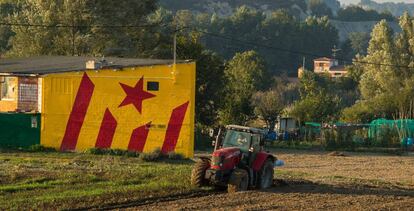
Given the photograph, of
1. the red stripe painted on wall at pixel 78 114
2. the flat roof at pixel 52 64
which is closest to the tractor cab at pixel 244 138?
the flat roof at pixel 52 64

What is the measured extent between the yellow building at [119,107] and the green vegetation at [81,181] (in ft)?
11.0

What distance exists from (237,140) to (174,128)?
12.2m

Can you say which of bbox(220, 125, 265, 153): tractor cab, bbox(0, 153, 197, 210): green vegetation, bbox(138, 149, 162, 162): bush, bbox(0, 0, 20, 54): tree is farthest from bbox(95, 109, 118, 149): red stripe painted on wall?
bbox(0, 0, 20, 54): tree

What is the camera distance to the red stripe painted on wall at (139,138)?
3606 cm

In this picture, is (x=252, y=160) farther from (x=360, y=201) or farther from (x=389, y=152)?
(x=389, y=152)

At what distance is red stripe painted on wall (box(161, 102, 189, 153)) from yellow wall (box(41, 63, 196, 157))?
5.7 inches

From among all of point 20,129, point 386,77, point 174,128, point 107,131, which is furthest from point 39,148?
point 386,77

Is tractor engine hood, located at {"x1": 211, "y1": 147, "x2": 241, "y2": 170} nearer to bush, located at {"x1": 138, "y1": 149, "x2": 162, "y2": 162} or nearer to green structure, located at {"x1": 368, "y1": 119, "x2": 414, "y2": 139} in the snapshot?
bush, located at {"x1": 138, "y1": 149, "x2": 162, "y2": 162}

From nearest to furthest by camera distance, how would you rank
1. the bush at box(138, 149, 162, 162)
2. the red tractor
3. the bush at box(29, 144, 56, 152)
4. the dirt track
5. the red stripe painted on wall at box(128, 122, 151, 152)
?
1. the dirt track
2. the red tractor
3. the bush at box(138, 149, 162, 162)
4. the bush at box(29, 144, 56, 152)
5. the red stripe painted on wall at box(128, 122, 151, 152)

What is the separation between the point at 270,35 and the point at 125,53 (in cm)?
11039

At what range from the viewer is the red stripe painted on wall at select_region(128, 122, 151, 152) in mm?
36062

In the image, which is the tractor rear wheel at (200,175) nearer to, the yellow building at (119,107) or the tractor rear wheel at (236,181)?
the tractor rear wheel at (236,181)

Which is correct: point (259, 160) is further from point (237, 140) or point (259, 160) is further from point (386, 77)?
point (386, 77)

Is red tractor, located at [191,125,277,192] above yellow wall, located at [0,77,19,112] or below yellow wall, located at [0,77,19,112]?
below
